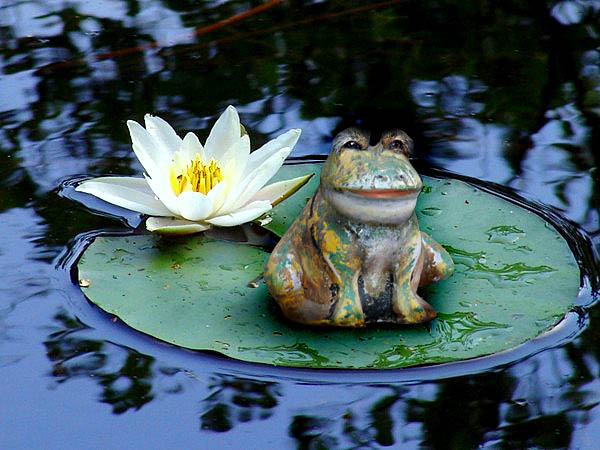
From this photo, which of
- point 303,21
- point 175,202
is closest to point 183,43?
point 303,21

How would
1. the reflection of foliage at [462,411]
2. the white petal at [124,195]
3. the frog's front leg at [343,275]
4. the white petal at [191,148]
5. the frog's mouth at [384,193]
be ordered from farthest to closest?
the white petal at [191,148]
the white petal at [124,195]
the frog's front leg at [343,275]
the frog's mouth at [384,193]
the reflection of foliage at [462,411]

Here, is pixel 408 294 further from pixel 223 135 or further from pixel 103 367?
pixel 223 135

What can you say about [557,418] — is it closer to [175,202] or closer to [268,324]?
[268,324]

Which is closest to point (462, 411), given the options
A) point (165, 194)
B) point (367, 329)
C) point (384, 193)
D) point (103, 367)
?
point (367, 329)

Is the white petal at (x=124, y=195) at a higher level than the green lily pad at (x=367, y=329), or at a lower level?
higher

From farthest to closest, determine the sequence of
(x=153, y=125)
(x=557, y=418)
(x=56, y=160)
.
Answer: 1. (x=56, y=160)
2. (x=153, y=125)
3. (x=557, y=418)

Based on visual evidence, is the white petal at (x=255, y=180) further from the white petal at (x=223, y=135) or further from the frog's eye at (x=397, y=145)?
the frog's eye at (x=397, y=145)

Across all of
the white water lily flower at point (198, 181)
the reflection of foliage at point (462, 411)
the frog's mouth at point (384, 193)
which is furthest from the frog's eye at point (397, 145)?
the reflection of foliage at point (462, 411)

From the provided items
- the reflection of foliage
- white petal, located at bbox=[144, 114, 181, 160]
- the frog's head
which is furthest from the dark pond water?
the frog's head
